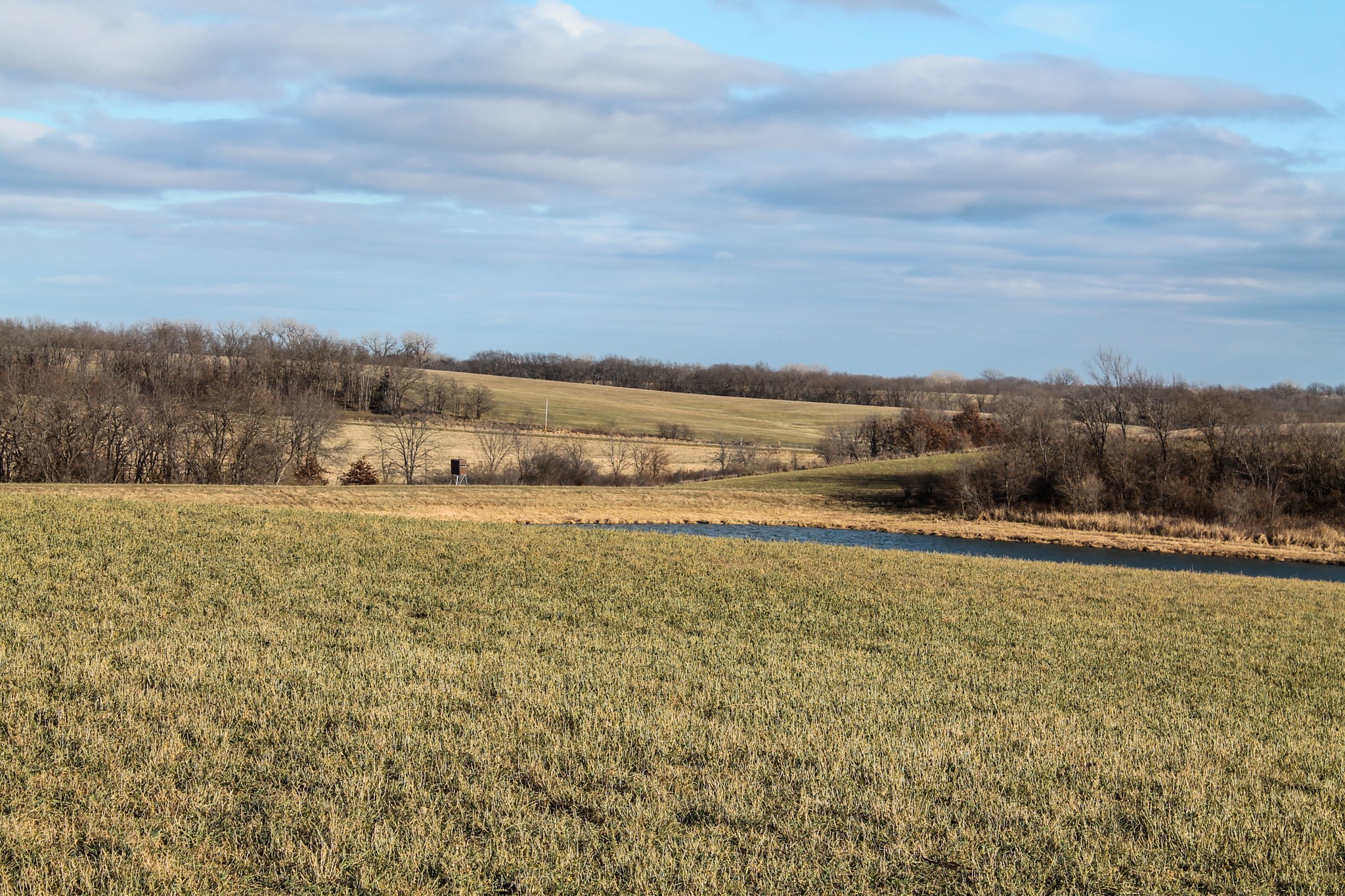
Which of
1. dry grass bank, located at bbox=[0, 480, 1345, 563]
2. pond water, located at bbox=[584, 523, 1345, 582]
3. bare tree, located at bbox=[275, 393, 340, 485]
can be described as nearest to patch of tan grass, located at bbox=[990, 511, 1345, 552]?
Answer: dry grass bank, located at bbox=[0, 480, 1345, 563]

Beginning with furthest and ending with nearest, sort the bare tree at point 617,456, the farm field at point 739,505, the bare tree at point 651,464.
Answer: the bare tree at point 617,456 → the bare tree at point 651,464 → the farm field at point 739,505

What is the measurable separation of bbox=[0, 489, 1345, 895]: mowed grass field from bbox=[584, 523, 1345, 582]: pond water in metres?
19.8

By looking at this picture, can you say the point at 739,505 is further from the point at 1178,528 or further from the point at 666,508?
the point at 1178,528

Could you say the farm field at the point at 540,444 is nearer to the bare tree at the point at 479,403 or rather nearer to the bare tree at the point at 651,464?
the bare tree at the point at 651,464

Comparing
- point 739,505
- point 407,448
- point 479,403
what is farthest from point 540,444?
point 479,403

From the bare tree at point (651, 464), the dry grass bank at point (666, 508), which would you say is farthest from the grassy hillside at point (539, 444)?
the dry grass bank at point (666, 508)

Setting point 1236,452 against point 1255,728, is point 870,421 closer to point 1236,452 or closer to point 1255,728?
point 1236,452

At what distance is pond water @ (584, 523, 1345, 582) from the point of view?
33531 millimetres

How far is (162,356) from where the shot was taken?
2810 inches

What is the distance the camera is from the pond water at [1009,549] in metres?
33.5

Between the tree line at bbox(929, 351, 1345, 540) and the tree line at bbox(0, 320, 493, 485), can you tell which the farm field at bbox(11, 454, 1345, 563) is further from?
the tree line at bbox(0, 320, 493, 485)

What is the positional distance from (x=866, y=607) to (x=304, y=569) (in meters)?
7.99

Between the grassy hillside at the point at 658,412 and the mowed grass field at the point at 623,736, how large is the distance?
80.0 meters

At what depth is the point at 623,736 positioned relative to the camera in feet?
22.8
